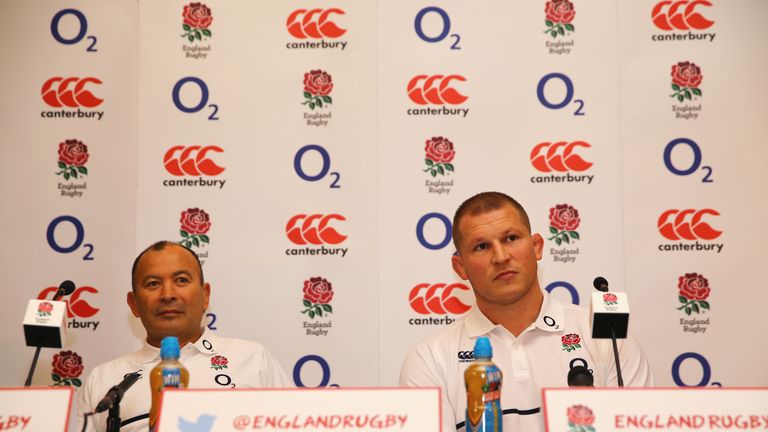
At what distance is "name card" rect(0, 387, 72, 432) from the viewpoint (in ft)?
5.79

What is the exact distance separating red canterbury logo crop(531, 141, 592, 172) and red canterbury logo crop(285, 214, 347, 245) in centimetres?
103

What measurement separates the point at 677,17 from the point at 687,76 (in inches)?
12.3

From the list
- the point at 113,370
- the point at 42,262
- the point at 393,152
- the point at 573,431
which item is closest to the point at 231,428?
the point at 573,431

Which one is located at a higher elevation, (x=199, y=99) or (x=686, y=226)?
(x=199, y=99)

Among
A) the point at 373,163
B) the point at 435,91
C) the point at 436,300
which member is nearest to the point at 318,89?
the point at 373,163

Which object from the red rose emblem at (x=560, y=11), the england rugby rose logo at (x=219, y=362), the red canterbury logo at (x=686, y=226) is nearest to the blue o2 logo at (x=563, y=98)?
the red rose emblem at (x=560, y=11)

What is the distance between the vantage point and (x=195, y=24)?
379 centimetres

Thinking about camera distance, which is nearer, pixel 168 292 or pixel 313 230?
pixel 168 292

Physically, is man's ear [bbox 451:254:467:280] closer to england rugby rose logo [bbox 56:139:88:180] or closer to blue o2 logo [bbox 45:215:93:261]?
blue o2 logo [bbox 45:215:93:261]

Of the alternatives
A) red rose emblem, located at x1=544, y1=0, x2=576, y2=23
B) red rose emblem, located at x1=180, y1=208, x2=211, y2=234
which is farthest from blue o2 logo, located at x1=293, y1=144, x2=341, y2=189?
red rose emblem, located at x1=544, y1=0, x2=576, y2=23

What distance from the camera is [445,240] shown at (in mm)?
3646

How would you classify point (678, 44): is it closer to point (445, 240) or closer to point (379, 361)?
point (445, 240)

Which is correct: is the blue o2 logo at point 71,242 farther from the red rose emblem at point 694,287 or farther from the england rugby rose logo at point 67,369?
the red rose emblem at point 694,287

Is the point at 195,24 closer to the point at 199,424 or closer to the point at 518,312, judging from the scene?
the point at 518,312
